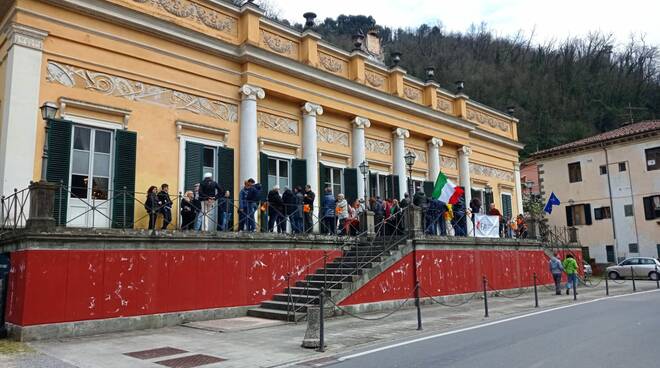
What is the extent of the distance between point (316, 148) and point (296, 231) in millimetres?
4145

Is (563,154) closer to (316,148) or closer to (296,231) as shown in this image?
(316,148)

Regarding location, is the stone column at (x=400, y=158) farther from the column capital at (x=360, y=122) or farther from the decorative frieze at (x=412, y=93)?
the decorative frieze at (x=412, y=93)

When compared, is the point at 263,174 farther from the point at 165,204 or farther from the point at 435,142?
the point at 435,142

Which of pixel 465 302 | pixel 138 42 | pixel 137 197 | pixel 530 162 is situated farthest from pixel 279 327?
pixel 530 162

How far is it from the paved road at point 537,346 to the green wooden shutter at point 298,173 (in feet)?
28.1

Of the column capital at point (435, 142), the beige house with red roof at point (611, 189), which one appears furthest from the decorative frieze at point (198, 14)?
the beige house with red roof at point (611, 189)

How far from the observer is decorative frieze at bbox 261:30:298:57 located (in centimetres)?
1859

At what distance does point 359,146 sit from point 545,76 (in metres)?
55.2

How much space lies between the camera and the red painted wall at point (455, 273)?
52.1ft

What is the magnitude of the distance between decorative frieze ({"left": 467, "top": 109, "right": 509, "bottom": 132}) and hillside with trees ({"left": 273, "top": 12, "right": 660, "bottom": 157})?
2850 centimetres

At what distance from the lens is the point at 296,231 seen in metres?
16.5

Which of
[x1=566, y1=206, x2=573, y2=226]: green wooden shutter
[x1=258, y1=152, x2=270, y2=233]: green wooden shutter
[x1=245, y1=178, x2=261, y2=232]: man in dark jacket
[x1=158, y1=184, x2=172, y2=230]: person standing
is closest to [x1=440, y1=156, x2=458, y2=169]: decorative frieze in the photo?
[x1=258, y1=152, x2=270, y2=233]: green wooden shutter

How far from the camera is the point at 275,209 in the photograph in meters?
15.7

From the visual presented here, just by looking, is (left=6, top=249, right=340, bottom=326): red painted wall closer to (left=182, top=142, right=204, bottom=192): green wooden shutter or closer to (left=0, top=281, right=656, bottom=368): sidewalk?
(left=0, top=281, right=656, bottom=368): sidewalk
